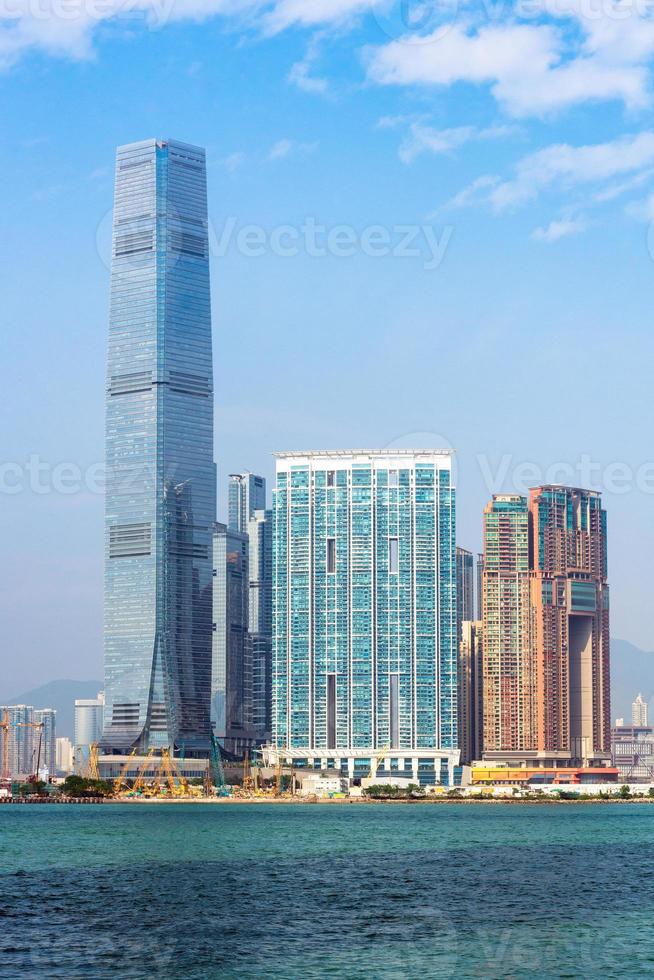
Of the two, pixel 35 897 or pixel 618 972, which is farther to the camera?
pixel 35 897

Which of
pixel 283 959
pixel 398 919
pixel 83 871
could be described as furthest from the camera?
pixel 83 871

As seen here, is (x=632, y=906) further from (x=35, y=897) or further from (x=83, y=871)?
(x=83, y=871)

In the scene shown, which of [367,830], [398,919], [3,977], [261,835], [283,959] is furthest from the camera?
[367,830]

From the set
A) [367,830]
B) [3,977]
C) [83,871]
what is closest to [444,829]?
[367,830]

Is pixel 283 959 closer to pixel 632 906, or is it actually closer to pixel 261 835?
pixel 632 906

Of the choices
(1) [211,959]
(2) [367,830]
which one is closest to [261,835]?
(2) [367,830]

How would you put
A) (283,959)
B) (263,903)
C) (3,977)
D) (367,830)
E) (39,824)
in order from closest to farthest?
(3,977)
(283,959)
(263,903)
(367,830)
(39,824)
